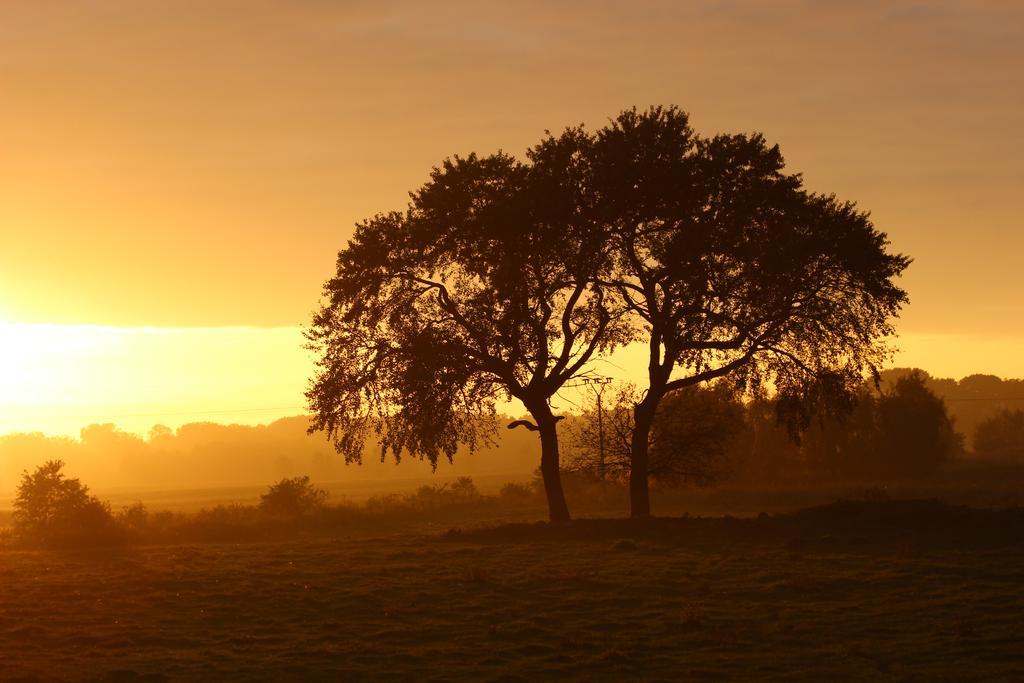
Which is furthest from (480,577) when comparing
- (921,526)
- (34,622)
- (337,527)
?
(337,527)

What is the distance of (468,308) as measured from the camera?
4294 centimetres

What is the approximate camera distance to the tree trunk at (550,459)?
4416 cm

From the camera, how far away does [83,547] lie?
46125 mm

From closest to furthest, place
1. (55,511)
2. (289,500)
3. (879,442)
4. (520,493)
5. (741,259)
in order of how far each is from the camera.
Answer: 1. (741,259)
2. (55,511)
3. (289,500)
4. (520,493)
5. (879,442)

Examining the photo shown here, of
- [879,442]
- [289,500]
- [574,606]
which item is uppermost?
[879,442]

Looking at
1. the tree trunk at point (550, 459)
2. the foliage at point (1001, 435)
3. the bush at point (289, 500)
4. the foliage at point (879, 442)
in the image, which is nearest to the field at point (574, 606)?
the tree trunk at point (550, 459)

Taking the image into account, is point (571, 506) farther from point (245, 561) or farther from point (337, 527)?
point (245, 561)

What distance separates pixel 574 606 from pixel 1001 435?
11475 centimetres

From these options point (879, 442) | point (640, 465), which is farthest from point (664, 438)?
point (879, 442)

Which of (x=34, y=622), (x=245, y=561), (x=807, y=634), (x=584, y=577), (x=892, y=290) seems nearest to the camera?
(x=807, y=634)

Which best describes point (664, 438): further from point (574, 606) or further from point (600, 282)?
point (574, 606)

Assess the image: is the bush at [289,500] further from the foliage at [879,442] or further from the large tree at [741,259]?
the foliage at [879,442]

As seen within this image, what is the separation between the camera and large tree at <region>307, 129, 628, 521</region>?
4181 centimetres

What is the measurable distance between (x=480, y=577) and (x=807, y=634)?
10595 millimetres
